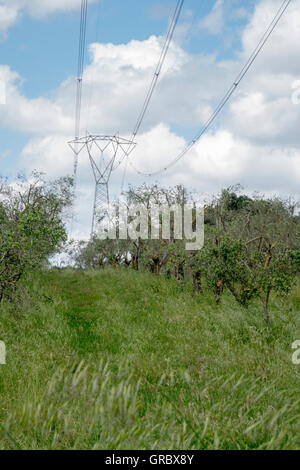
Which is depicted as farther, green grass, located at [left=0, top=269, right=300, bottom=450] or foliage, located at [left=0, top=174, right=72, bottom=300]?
foliage, located at [left=0, top=174, right=72, bottom=300]

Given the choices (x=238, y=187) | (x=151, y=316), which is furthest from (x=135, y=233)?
(x=151, y=316)

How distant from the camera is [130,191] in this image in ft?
112

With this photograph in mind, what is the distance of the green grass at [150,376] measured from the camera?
463 centimetres

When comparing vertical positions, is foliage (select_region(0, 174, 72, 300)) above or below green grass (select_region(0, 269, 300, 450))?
above

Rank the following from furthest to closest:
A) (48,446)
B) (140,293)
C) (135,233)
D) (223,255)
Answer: (135,233), (140,293), (223,255), (48,446)

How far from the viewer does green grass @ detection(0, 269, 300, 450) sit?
4.63 meters

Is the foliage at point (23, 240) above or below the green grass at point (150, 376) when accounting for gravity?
above

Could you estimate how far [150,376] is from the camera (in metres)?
7.64

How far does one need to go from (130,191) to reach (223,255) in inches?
846

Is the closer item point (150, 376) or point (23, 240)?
point (150, 376)

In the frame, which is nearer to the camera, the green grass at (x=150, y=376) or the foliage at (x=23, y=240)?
the green grass at (x=150, y=376)

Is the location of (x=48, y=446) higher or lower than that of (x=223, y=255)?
lower

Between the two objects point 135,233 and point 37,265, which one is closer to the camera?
point 37,265
